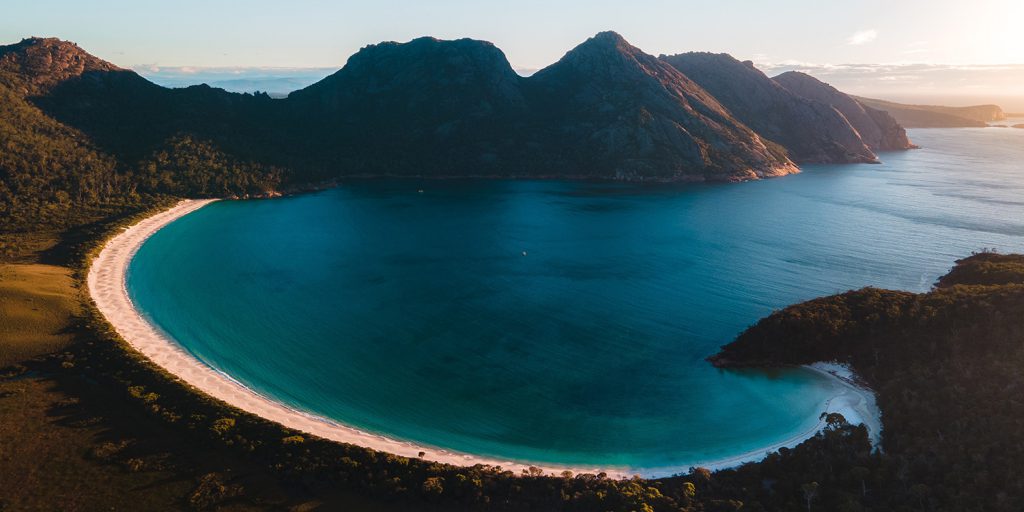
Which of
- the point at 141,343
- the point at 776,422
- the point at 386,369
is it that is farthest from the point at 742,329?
the point at 141,343

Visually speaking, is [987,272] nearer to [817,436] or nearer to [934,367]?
[934,367]

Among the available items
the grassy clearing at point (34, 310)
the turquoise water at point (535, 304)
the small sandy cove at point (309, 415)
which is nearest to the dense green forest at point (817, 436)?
the small sandy cove at point (309, 415)

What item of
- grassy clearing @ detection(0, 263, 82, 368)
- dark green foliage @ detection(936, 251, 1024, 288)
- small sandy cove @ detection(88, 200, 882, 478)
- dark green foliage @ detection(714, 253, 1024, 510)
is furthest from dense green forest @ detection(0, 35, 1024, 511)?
grassy clearing @ detection(0, 263, 82, 368)

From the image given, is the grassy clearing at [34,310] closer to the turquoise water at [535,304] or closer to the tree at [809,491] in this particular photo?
the turquoise water at [535,304]

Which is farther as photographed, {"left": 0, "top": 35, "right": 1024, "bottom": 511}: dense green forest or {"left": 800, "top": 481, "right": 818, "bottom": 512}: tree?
{"left": 0, "top": 35, "right": 1024, "bottom": 511}: dense green forest

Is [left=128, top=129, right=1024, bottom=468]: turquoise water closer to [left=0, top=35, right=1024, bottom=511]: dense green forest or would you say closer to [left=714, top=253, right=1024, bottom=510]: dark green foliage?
[left=0, top=35, right=1024, bottom=511]: dense green forest

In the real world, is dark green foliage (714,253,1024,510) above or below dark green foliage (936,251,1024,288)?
below

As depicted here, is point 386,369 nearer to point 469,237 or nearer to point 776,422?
point 776,422
